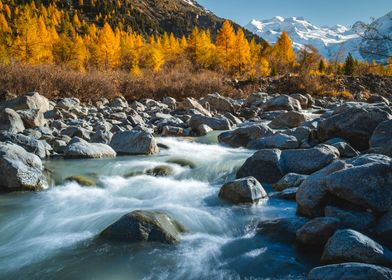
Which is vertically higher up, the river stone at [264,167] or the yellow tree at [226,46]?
the yellow tree at [226,46]

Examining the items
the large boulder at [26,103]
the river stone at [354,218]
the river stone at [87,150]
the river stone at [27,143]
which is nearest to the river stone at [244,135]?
the river stone at [87,150]

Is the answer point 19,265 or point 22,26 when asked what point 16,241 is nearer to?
point 19,265

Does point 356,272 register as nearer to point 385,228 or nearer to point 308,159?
point 385,228

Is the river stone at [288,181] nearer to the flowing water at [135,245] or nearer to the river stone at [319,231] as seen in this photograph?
the flowing water at [135,245]

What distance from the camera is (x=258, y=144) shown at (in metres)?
10.1

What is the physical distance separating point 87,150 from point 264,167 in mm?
4069

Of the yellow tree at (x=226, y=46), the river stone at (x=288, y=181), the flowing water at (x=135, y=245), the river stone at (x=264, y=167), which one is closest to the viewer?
the flowing water at (x=135, y=245)

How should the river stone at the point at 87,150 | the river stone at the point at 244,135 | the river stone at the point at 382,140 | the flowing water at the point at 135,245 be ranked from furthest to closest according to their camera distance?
the river stone at the point at 244,135 < the river stone at the point at 87,150 < the river stone at the point at 382,140 < the flowing water at the point at 135,245

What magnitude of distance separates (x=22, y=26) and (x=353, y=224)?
149 ft

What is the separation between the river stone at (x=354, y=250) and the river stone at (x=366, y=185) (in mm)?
919

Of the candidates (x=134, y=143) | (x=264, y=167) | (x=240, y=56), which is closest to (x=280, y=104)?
(x=134, y=143)

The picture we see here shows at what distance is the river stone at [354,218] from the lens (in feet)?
14.3

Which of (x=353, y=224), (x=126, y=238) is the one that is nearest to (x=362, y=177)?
(x=353, y=224)

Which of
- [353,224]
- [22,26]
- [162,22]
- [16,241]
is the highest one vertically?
[162,22]
